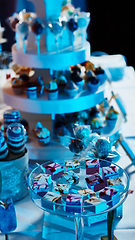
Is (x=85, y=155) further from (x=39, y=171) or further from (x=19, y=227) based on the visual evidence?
(x=19, y=227)

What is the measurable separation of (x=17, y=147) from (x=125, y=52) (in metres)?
4.63

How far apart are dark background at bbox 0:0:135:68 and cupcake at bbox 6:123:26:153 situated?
3964mm

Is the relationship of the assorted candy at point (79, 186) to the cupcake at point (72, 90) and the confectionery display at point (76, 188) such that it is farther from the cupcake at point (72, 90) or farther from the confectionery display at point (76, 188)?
the cupcake at point (72, 90)

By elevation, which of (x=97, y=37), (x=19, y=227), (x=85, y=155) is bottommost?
(x=19, y=227)

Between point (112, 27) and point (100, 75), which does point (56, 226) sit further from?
point (112, 27)

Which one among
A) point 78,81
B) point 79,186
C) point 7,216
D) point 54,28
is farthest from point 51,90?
point 7,216

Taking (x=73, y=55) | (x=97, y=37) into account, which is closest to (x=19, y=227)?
(x=73, y=55)

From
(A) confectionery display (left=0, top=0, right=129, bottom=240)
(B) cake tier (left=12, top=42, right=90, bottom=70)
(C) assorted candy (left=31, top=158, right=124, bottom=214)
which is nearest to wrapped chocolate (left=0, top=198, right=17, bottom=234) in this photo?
(A) confectionery display (left=0, top=0, right=129, bottom=240)

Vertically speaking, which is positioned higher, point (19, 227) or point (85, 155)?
point (85, 155)

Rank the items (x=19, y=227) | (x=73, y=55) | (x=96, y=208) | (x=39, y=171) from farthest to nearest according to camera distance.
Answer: (x=73, y=55) → (x=19, y=227) → (x=39, y=171) → (x=96, y=208)

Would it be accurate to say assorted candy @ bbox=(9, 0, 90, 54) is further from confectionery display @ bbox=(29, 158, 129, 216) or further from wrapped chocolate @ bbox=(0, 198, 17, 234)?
wrapped chocolate @ bbox=(0, 198, 17, 234)

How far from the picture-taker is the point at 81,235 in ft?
3.88

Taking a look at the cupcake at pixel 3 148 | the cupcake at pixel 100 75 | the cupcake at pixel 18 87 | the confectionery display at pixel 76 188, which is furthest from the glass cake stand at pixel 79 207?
the cupcake at pixel 100 75

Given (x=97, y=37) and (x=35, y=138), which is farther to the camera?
(x=97, y=37)
